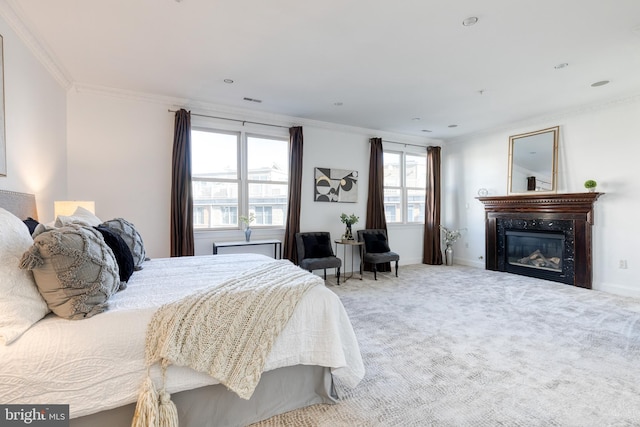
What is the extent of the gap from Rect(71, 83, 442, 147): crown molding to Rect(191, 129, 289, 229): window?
0.97 feet

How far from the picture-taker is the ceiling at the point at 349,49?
2.36 metres

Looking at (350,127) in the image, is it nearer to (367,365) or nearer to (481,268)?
(481,268)

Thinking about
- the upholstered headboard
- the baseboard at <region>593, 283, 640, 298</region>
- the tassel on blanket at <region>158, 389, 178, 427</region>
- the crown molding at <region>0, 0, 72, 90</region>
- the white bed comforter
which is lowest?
the baseboard at <region>593, 283, 640, 298</region>

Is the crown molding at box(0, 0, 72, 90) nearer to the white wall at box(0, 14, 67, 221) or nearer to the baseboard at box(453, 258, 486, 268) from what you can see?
the white wall at box(0, 14, 67, 221)

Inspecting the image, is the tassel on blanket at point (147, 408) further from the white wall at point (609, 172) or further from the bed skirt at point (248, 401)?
the white wall at point (609, 172)

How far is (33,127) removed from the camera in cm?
283

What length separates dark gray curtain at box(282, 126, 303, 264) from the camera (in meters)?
4.99

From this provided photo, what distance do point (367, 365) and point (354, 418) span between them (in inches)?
24.0

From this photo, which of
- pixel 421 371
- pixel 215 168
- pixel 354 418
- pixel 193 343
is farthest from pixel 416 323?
pixel 215 168

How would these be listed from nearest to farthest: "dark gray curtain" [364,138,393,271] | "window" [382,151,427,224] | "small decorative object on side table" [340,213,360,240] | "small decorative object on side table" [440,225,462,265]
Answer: "small decorative object on side table" [340,213,360,240] < "dark gray curtain" [364,138,393,271] < "window" [382,151,427,224] < "small decorative object on side table" [440,225,462,265]

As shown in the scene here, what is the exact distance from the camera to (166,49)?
2932 millimetres

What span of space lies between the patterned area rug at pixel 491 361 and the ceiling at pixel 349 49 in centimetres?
280

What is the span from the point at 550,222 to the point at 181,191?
233 inches

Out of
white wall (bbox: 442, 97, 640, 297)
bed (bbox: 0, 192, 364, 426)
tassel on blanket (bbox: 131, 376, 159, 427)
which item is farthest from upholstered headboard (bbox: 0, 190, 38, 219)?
white wall (bbox: 442, 97, 640, 297)
